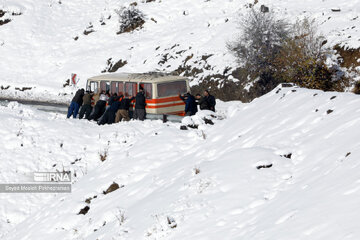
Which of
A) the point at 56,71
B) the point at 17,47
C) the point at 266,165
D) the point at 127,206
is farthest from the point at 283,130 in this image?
the point at 17,47

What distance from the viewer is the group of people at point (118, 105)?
62.5 feet

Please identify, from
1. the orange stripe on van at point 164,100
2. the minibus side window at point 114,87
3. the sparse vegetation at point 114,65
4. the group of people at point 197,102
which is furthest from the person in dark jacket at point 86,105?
the sparse vegetation at point 114,65

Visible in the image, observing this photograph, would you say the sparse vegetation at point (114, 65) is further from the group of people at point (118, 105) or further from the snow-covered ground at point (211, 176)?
the snow-covered ground at point (211, 176)

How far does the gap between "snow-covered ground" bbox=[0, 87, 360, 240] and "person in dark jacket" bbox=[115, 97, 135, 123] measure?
3524 millimetres

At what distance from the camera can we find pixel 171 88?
21422 mm

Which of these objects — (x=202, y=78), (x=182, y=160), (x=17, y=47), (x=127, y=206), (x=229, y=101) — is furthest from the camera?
(x=17, y=47)

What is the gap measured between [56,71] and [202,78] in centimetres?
1624

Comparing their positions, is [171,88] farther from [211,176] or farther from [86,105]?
[211,176]

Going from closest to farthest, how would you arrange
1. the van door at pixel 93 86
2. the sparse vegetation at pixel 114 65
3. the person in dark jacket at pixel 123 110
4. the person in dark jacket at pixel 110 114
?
1. the person in dark jacket at pixel 110 114
2. the person in dark jacket at pixel 123 110
3. the van door at pixel 93 86
4. the sparse vegetation at pixel 114 65

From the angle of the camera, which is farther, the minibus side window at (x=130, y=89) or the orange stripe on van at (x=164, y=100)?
the minibus side window at (x=130, y=89)

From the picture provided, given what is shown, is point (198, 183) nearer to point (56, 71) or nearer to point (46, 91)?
point (46, 91)

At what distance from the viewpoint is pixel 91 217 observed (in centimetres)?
1048

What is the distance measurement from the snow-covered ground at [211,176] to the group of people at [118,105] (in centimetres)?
306

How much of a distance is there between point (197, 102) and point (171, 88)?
2.10 m
